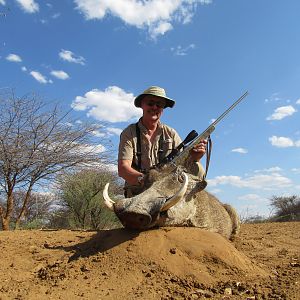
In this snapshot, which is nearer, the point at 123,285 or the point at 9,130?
the point at 123,285

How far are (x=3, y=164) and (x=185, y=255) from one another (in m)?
5.88

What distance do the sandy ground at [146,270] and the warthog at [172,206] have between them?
0.62 ft

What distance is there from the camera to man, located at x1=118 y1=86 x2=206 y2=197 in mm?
5449

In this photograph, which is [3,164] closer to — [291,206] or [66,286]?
[66,286]

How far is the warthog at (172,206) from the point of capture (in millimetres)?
3553

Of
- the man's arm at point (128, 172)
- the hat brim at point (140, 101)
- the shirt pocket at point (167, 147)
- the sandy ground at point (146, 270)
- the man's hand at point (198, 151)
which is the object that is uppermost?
the hat brim at point (140, 101)

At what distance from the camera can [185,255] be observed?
3.41 metres

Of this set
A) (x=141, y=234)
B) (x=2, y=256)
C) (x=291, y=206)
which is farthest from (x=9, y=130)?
(x=291, y=206)

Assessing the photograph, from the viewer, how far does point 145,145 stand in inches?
221

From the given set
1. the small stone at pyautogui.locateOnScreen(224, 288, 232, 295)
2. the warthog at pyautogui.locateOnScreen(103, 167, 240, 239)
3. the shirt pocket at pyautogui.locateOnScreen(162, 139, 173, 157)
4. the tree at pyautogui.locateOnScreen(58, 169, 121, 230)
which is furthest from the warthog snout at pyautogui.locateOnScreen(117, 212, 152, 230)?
the tree at pyautogui.locateOnScreen(58, 169, 121, 230)

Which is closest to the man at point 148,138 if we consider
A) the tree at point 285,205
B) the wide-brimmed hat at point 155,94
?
the wide-brimmed hat at point 155,94

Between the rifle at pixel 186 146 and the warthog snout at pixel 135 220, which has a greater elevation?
the rifle at pixel 186 146

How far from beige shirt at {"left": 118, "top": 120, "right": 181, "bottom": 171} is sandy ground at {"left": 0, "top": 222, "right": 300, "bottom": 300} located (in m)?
1.69

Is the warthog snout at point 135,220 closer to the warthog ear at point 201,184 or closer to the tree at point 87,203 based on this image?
the warthog ear at point 201,184
